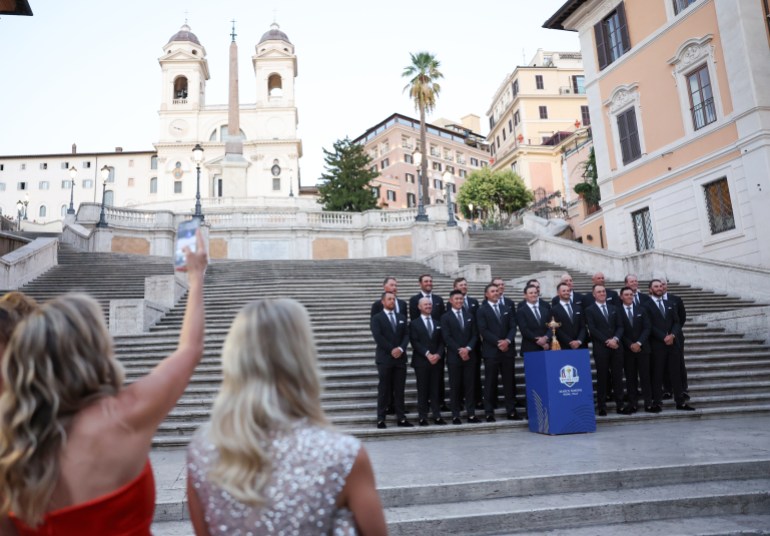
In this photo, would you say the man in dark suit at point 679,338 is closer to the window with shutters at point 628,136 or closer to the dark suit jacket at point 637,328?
the dark suit jacket at point 637,328

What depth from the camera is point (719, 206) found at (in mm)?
18734

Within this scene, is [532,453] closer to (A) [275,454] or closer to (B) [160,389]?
(A) [275,454]

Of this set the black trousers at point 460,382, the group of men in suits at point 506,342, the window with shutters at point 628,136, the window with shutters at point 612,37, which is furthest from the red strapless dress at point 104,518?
the window with shutters at point 612,37

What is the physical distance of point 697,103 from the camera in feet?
64.4

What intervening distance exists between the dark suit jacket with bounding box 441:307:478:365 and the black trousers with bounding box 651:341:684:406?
115 inches

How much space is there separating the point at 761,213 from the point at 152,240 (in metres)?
25.0

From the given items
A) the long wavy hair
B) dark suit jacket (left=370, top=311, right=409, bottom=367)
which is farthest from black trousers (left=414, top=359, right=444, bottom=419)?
the long wavy hair

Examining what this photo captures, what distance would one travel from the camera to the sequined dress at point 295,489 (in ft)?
6.27

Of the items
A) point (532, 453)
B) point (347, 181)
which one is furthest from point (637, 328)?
point (347, 181)

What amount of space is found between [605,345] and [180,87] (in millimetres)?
76986

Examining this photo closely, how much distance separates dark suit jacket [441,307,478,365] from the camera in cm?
885

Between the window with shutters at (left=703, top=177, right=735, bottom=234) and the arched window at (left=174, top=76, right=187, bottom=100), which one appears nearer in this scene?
the window with shutters at (left=703, top=177, right=735, bottom=234)

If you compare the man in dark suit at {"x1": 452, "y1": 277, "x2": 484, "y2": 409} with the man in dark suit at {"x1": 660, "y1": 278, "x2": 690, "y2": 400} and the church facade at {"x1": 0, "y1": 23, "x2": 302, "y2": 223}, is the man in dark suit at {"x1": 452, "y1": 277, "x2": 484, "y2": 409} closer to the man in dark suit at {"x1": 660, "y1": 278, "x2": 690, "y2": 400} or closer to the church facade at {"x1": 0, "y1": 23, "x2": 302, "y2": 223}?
the man in dark suit at {"x1": 660, "y1": 278, "x2": 690, "y2": 400}

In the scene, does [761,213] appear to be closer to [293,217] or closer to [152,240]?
[293,217]
